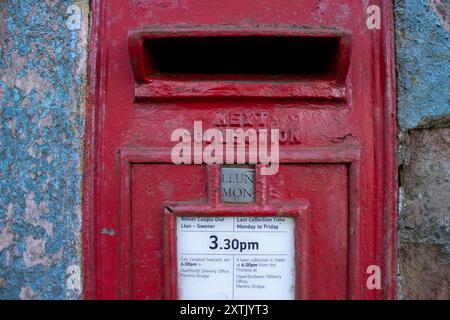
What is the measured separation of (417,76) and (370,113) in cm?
16

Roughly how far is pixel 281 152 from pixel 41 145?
1.91ft

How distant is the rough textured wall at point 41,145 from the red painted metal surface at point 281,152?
0.09m

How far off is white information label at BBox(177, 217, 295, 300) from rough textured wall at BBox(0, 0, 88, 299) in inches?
11.3

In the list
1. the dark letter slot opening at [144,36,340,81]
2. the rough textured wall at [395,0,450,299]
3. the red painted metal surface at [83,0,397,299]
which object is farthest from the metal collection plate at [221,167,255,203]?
the rough textured wall at [395,0,450,299]

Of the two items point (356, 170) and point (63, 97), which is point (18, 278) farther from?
point (356, 170)

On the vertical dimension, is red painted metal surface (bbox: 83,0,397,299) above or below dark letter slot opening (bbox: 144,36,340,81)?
below

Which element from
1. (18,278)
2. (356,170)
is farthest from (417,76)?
(18,278)

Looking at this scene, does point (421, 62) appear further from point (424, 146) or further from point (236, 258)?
point (236, 258)

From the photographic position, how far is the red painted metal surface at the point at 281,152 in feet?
3.09

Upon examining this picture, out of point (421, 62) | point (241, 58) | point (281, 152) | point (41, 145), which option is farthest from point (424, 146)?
point (41, 145)

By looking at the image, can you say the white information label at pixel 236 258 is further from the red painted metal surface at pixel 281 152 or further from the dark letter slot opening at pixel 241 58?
the dark letter slot opening at pixel 241 58

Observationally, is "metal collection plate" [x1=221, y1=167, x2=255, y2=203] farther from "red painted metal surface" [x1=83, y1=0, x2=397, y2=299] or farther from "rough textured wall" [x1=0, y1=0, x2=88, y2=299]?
"rough textured wall" [x1=0, y1=0, x2=88, y2=299]

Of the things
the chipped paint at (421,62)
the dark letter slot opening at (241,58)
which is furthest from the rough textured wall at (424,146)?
the dark letter slot opening at (241,58)

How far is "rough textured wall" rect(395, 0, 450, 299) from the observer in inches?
39.3
